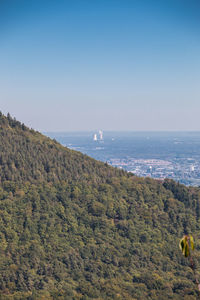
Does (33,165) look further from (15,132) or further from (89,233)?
(89,233)

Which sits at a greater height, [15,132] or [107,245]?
[15,132]

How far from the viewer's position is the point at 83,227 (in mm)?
49125

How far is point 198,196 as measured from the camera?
6506 centimetres

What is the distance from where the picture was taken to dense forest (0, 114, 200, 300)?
121 feet

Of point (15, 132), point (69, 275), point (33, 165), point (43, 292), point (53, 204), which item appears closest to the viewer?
point (43, 292)

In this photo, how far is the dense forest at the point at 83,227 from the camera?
36906 millimetres

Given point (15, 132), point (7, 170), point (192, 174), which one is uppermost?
point (15, 132)

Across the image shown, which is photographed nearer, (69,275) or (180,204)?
(69,275)

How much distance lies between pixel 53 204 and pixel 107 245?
10908 mm

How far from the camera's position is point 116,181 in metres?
61.9

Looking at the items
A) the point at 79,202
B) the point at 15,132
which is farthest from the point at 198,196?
the point at 15,132

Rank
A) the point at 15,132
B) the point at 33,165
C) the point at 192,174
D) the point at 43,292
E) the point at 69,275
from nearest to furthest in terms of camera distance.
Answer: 1. the point at 43,292
2. the point at 69,275
3. the point at 33,165
4. the point at 15,132
5. the point at 192,174

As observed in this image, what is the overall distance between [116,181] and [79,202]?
10.4 metres

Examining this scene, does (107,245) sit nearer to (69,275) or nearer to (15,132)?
(69,275)
